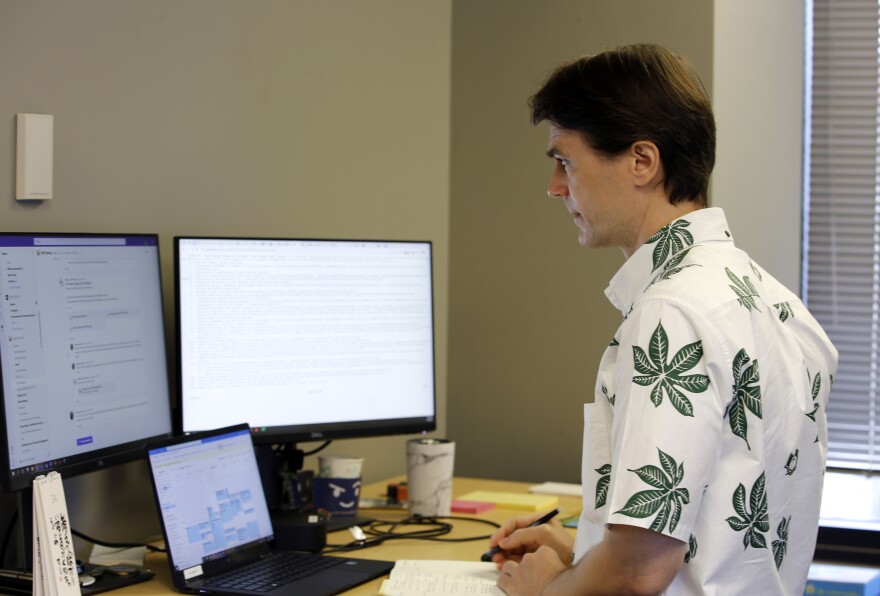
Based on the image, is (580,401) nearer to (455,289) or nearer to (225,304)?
(455,289)

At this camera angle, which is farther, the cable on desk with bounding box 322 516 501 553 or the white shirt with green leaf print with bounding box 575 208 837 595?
the cable on desk with bounding box 322 516 501 553

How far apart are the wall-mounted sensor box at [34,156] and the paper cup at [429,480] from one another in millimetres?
921

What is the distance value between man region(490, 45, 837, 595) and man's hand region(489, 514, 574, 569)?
12cm

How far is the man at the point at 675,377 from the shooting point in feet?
4.01

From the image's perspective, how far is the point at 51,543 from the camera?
1293mm

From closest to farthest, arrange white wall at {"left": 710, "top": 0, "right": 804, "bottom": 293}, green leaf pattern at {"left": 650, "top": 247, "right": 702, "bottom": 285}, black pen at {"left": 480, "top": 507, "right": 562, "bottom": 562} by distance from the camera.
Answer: green leaf pattern at {"left": 650, "top": 247, "right": 702, "bottom": 285} < black pen at {"left": 480, "top": 507, "right": 562, "bottom": 562} < white wall at {"left": 710, "top": 0, "right": 804, "bottom": 293}

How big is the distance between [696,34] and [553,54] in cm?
40

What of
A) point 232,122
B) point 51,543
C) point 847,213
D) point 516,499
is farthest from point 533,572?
point 847,213

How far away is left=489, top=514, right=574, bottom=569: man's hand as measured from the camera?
1.69 m

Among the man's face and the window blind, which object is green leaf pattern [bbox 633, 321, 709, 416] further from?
the window blind

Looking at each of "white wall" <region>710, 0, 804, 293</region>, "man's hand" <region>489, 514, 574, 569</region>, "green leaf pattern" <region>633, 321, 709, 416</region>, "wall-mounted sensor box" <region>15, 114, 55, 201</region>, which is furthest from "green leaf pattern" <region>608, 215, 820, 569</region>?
"white wall" <region>710, 0, 804, 293</region>

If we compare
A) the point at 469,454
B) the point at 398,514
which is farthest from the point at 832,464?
the point at 398,514

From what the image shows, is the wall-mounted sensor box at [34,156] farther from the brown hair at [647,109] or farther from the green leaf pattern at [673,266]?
the green leaf pattern at [673,266]

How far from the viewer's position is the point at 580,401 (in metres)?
2.84
